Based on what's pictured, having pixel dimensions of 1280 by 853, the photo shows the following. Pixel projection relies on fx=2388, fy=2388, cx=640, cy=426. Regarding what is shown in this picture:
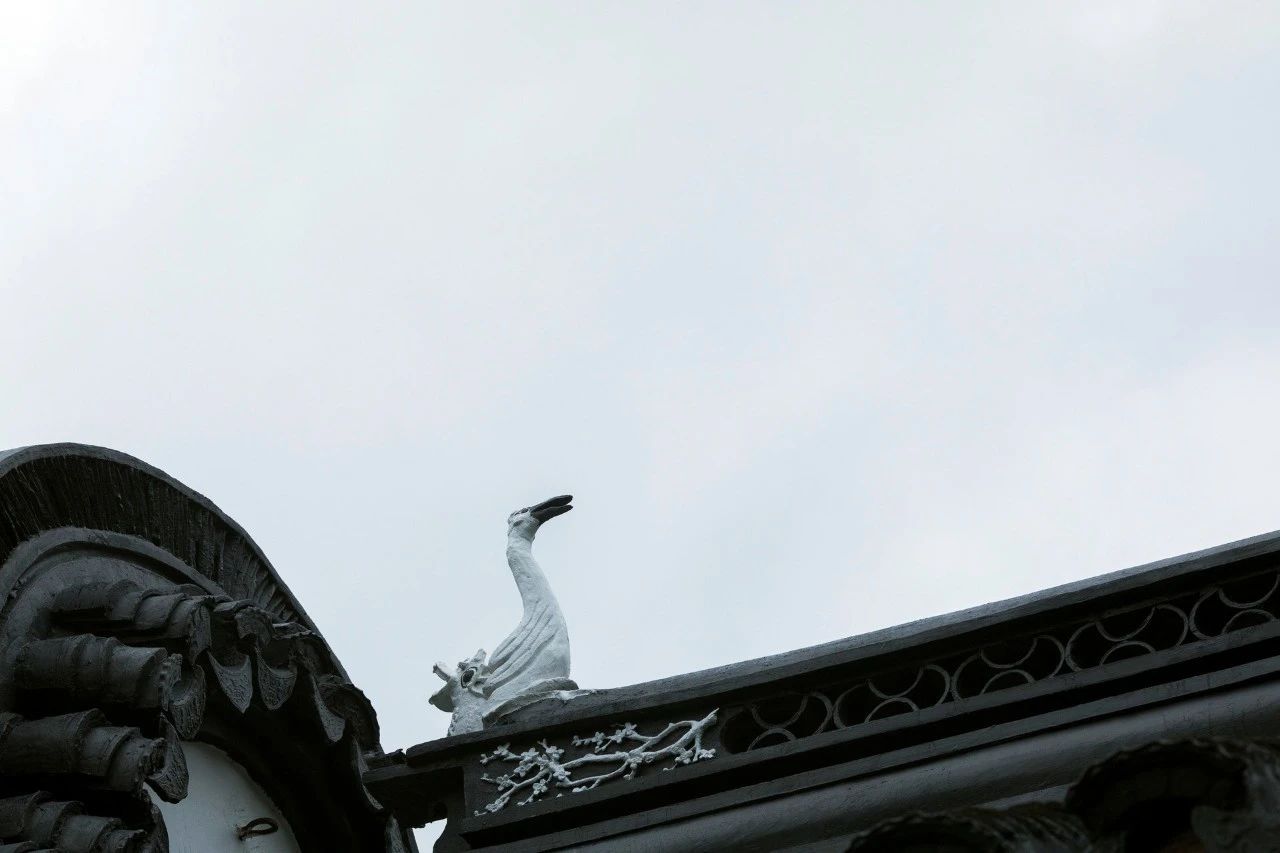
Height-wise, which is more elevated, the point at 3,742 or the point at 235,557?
the point at 235,557

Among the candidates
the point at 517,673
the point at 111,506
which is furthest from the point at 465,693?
the point at 111,506

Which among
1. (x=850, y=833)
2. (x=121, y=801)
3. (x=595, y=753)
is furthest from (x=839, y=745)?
(x=121, y=801)

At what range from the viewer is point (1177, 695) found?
13062 mm

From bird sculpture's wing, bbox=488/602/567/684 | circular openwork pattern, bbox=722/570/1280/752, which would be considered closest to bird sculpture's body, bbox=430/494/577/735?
bird sculpture's wing, bbox=488/602/567/684

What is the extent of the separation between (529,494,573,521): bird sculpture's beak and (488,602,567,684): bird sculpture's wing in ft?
3.45

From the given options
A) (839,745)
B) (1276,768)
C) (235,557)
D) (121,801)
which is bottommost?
(1276,768)

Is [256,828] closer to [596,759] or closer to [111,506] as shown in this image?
[111,506]

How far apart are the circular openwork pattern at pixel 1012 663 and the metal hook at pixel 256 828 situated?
139 inches

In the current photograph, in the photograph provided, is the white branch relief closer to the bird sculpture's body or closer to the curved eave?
the bird sculpture's body

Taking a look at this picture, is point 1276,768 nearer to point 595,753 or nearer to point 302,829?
point 595,753

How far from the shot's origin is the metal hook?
1583 centimetres

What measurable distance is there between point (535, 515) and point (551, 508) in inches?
6.4

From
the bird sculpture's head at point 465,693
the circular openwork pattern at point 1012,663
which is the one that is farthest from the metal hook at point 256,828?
the circular openwork pattern at point 1012,663

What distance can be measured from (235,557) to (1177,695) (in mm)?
6720
